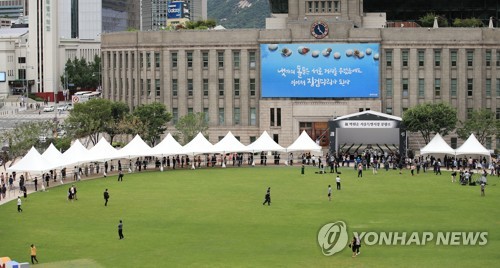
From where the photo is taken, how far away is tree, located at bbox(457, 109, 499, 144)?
98.4 m

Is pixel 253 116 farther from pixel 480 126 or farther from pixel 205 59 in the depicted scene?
A: pixel 480 126

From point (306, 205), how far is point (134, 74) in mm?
53442

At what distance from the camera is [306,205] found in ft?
217

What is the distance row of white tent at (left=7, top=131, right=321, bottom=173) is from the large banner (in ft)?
38.3

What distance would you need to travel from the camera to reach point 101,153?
86438mm

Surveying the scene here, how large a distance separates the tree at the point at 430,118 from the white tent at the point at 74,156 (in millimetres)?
30900

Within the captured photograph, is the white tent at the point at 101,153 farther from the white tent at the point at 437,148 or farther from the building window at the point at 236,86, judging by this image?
the white tent at the point at 437,148

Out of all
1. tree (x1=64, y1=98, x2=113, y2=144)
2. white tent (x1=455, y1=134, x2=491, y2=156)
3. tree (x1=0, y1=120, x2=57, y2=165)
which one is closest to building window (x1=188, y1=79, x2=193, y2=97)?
tree (x1=64, y1=98, x2=113, y2=144)

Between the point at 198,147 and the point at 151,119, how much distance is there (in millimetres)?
12716

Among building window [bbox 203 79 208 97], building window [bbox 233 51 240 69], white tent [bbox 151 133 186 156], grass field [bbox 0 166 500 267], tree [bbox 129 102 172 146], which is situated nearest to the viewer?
grass field [bbox 0 166 500 267]

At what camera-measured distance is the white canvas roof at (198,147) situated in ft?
302

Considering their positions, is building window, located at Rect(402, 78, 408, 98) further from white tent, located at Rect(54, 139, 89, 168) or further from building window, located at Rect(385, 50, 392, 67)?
white tent, located at Rect(54, 139, 89, 168)

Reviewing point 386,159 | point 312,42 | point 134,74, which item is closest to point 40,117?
point 134,74

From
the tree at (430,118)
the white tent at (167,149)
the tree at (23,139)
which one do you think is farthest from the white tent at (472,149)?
the tree at (23,139)
